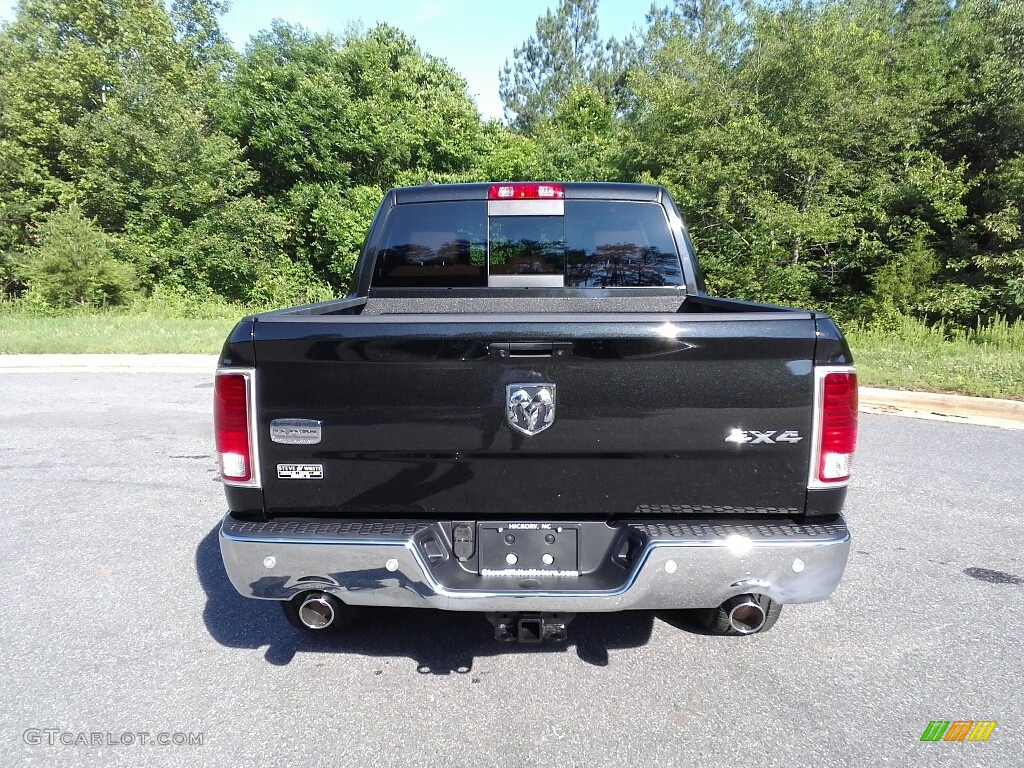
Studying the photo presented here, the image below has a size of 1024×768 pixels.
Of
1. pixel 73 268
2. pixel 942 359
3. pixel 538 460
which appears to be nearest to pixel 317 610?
pixel 538 460

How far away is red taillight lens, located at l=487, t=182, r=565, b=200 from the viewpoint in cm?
379

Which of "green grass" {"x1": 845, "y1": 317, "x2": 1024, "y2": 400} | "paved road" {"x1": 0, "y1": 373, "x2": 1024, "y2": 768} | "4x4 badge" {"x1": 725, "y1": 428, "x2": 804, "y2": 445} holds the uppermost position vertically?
"4x4 badge" {"x1": 725, "y1": 428, "x2": 804, "y2": 445}

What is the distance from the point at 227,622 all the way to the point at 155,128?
2326 centimetres

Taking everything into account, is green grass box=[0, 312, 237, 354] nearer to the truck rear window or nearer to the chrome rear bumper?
the truck rear window

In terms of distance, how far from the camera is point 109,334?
1488cm

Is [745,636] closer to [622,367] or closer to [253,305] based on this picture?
[622,367]

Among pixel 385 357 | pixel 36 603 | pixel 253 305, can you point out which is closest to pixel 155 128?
pixel 253 305

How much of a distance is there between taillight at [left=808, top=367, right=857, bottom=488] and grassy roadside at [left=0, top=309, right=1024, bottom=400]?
24.9 ft

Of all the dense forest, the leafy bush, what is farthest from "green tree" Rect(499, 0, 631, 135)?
the leafy bush

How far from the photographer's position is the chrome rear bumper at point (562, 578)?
7.66ft

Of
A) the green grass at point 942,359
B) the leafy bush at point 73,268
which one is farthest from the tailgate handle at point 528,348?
the leafy bush at point 73,268

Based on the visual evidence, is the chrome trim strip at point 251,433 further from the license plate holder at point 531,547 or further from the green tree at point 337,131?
the green tree at point 337,131

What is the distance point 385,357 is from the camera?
2338 mm

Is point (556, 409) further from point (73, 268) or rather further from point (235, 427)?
point (73, 268)
